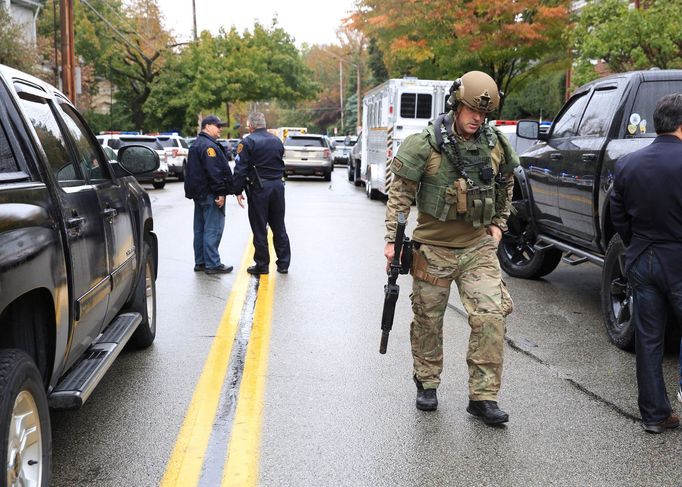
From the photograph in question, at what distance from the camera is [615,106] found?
22.9ft

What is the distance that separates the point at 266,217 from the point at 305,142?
1962 centimetres

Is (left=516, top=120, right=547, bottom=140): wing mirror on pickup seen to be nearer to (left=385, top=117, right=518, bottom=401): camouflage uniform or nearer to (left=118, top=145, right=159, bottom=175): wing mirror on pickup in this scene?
(left=385, top=117, right=518, bottom=401): camouflage uniform

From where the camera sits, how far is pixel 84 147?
5043 millimetres

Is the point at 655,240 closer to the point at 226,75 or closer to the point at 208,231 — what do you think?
the point at 208,231

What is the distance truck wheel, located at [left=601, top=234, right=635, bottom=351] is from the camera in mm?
6250

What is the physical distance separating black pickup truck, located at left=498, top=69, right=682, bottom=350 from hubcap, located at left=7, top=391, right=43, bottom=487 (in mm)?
4431

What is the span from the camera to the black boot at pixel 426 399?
4.87 metres

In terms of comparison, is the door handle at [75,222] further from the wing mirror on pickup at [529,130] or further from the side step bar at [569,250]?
the wing mirror on pickup at [529,130]

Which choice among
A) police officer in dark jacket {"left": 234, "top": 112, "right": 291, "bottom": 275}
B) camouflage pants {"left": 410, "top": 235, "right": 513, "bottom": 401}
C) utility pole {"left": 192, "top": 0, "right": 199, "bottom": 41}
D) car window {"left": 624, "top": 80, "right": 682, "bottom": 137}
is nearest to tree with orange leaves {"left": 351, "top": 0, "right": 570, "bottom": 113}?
police officer in dark jacket {"left": 234, "top": 112, "right": 291, "bottom": 275}

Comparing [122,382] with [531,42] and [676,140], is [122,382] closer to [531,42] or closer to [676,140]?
[676,140]

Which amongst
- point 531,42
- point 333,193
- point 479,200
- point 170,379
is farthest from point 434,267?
point 531,42

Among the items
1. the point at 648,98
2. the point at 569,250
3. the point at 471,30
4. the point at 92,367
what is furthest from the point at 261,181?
the point at 471,30

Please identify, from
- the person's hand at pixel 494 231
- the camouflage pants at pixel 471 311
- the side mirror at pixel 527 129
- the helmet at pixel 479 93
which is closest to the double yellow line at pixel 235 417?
the camouflage pants at pixel 471 311

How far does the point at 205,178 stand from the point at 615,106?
15.6 ft
